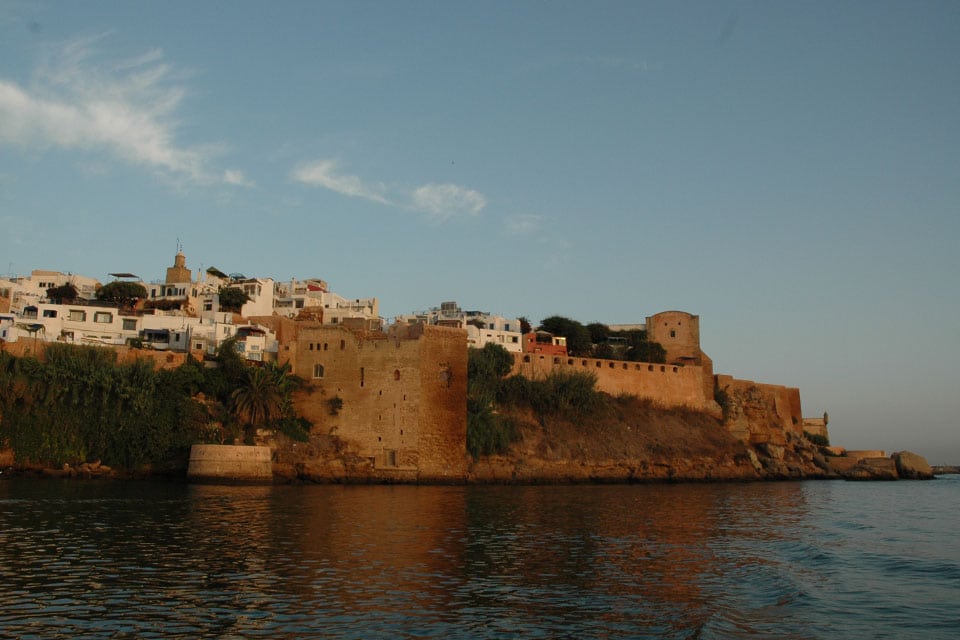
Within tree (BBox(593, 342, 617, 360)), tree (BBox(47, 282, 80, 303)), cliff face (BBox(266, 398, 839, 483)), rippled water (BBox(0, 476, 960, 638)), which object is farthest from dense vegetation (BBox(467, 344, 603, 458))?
tree (BBox(47, 282, 80, 303))

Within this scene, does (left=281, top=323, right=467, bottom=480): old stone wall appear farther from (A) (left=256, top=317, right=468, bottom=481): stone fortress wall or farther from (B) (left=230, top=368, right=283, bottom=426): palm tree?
(B) (left=230, top=368, right=283, bottom=426): palm tree

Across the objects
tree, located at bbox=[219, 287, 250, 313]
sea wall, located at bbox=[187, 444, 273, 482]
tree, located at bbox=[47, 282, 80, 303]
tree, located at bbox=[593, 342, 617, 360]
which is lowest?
sea wall, located at bbox=[187, 444, 273, 482]

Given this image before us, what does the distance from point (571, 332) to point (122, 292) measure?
31.6 meters

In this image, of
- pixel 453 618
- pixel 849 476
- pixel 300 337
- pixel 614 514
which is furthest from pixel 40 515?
pixel 849 476

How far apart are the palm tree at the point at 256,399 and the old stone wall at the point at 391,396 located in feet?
5.89

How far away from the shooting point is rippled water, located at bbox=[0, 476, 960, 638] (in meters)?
11.1

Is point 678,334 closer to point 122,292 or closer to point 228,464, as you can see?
point 228,464

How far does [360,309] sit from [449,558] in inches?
1738

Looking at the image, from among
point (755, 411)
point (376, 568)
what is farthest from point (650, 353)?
point (376, 568)

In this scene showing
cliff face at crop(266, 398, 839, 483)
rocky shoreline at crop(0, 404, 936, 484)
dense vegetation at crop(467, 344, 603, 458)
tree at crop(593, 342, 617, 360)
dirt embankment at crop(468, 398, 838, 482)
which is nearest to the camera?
rocky shoreline at crop(0, 404, 936, 484)

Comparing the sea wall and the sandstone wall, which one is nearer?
the sea wall

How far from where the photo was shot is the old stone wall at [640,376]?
149ft

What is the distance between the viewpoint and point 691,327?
55844 mm

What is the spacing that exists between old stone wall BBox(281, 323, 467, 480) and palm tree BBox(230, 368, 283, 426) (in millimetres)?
1796
